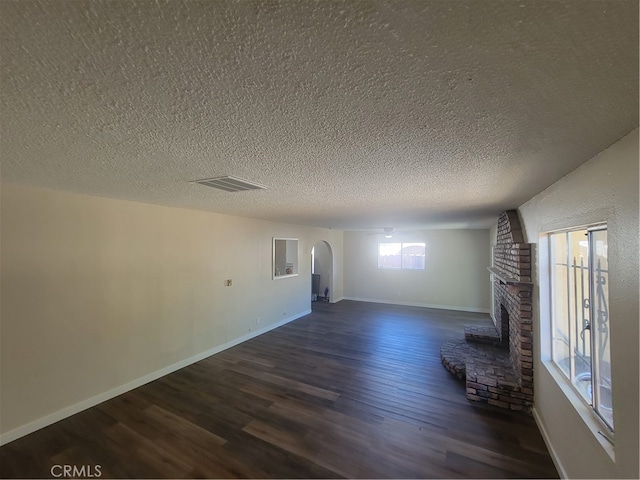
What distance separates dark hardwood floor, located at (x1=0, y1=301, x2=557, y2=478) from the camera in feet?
6.93

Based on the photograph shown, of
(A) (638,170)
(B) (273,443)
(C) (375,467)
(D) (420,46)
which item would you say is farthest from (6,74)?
(C) (375,467)

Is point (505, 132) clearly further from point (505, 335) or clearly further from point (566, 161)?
point (505, 335)

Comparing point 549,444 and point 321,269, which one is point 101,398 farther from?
point 321,269

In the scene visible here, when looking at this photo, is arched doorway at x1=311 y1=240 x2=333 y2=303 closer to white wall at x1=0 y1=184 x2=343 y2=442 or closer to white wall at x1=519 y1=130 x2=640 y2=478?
white wall at x1=0 y1=184 x2=343 y2=442

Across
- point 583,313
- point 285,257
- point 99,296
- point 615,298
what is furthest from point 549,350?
point 285,257

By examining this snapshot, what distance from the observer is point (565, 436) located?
1.96 metres

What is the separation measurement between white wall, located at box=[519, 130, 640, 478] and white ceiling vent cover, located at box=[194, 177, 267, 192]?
87.3 inches

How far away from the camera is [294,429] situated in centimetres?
256

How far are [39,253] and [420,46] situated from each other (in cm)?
352

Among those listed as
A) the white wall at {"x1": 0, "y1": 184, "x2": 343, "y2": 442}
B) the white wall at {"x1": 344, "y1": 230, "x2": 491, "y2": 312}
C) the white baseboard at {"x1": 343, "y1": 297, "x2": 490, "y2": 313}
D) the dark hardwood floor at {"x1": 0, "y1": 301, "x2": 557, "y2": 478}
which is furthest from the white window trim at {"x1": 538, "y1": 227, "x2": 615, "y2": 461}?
the white baseboard at {"x1": 343, "y1": 297, "x2": 490, "y2": 313}

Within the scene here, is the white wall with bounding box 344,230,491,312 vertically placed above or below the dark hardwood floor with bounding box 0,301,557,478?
above

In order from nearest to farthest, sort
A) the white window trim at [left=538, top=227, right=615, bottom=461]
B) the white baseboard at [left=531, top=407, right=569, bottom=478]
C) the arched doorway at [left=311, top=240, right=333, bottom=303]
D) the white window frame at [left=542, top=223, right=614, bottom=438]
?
the white window frame at [left=542, top=223, right=614, bottom=438] → the white window trim at [left=538, top=227, right=615, bottom=461] → the white baseboard at [left=531, top=407, right=569, bottom=478] → the arched doorway at [left=311, top=240, right=333, bottom=303]

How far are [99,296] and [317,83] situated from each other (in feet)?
11.3

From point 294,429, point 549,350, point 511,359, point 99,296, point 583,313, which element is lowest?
point 294,429
